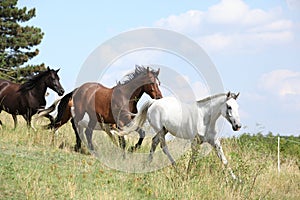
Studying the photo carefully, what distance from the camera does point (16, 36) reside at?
1193 inches

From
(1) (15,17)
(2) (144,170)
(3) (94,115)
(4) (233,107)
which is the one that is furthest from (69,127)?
(1) (15,17)

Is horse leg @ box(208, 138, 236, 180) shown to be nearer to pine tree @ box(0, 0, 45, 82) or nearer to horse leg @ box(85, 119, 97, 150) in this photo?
horse leg @ box(85, 119, 97, 150)

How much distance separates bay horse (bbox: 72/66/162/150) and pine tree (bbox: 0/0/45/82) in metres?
17.1

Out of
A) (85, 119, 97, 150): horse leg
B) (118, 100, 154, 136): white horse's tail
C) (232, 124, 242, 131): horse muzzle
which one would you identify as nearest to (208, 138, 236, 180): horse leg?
(232, 124, 242, 131): horse muzzle

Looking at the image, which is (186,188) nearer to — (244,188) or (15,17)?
(244,188)

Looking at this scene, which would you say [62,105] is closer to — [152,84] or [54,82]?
[54,82]

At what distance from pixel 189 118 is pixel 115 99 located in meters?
2.35

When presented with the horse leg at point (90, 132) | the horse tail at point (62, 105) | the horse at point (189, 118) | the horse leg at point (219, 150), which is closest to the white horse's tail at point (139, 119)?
the horse at point (189, 118)

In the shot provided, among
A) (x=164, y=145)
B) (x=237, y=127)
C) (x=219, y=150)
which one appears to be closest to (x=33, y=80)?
(x=164, y=145)

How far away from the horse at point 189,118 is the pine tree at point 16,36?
62.3 feet

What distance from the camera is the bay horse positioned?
1206cm

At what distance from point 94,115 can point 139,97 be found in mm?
1268

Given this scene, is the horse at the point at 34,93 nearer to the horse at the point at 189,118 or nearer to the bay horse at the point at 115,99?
the bay horse at the point at 115,99

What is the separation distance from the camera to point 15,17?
3069 cm
